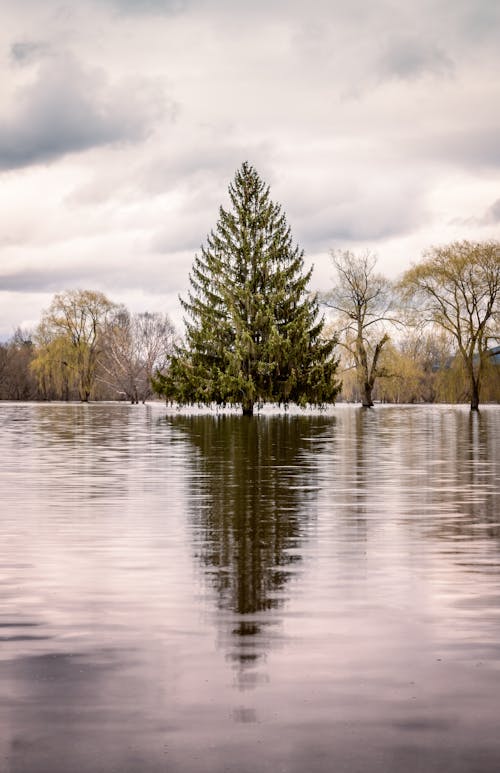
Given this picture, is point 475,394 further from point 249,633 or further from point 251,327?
point 249,633

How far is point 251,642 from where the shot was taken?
6.00 m

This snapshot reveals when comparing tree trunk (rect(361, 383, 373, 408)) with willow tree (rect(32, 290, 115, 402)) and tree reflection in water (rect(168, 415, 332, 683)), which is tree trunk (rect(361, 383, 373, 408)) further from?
tree reflection in water (rect(168, 415, 332, 683))

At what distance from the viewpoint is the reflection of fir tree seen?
7.46m

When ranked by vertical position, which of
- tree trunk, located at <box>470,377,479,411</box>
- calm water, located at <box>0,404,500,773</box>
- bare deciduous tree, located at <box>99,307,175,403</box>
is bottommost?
calm water, located at <box>0,404,500,773</box>

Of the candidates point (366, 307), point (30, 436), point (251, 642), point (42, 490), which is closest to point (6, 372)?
point (366, 307)

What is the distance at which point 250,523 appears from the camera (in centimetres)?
1152

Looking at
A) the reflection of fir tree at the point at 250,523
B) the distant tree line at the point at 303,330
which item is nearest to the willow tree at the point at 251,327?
the distant tree line at the point at 303,330

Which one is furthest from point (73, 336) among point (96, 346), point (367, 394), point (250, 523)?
point (250, 523)

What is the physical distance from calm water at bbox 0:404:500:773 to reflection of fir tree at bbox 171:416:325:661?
4 cm

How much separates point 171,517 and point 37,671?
21.5 feet

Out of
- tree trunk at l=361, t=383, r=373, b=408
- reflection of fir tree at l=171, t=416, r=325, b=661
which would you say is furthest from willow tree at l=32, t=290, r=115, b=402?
reflection of fir tree at l=171, t=416, r=325, b=661

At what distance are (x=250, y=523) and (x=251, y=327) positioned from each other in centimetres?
4496

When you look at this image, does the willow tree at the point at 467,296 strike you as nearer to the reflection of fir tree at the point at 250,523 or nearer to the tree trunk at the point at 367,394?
the tree trunk at the point at 367,394

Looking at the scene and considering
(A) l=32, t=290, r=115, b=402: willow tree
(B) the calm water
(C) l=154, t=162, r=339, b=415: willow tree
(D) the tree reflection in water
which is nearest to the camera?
(B) the calm water
